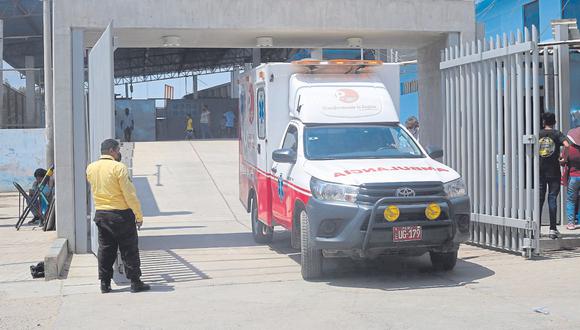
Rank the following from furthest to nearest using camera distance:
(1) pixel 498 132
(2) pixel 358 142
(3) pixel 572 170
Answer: (3) pixel 572 170
(1) pixel 498 132
(2) pixel 358 142

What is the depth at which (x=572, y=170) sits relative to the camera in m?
10.7

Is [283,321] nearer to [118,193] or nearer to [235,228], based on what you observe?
[118,193]

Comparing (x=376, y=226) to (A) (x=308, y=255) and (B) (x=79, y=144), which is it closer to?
(A) (x=308, y=255)

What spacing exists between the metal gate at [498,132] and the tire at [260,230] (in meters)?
3.10

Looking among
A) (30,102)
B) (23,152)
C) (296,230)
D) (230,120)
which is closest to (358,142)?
(296,230)

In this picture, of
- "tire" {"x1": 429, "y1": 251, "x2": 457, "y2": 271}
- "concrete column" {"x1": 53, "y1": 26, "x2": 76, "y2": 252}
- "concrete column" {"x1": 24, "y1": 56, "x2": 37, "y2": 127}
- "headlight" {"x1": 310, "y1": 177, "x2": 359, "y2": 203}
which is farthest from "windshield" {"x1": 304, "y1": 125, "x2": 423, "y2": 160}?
"concrete column" {"x1": 24, "y1": 56, "x2": 37, "y2": 127}

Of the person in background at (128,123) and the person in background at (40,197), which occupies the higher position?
the person in background at (128,123)

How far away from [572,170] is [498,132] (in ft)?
5.22

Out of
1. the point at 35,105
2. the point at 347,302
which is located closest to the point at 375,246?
the point at 347,302

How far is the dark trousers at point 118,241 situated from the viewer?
8.28 metres

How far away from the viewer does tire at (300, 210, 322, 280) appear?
852cm

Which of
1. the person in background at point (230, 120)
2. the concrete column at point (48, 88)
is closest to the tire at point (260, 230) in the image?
the concrete column at point (48, 88)

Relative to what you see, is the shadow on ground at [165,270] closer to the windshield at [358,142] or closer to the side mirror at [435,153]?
the windshield at [358,142]

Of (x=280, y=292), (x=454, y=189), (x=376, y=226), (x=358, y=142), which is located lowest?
(x=280, y=292)
